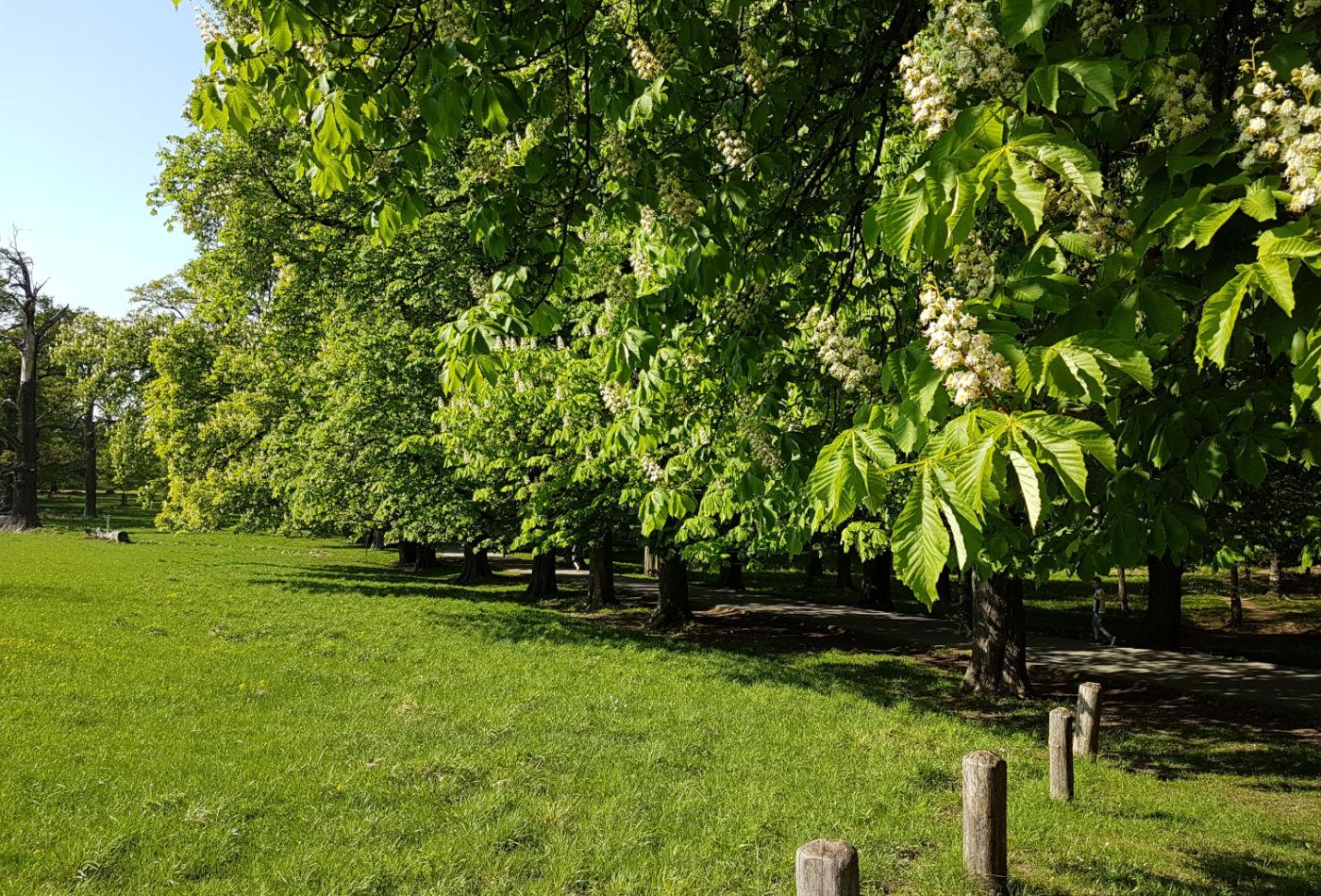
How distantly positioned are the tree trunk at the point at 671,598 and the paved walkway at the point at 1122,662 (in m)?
3.62

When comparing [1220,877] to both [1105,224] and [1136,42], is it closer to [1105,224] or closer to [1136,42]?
[1105,224]

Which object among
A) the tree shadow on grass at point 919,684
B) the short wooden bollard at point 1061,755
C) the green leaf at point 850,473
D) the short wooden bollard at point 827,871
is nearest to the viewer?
the green leaf at point 850,473

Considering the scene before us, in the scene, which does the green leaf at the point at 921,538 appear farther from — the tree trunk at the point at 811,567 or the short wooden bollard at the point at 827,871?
the tree trunk at the point at 811,567

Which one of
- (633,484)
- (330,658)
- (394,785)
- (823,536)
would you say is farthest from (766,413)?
(823,536)

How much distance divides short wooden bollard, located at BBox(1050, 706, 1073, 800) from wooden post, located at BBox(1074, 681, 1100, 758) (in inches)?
70.8

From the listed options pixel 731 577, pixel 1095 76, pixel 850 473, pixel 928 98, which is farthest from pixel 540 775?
pixel 731 577

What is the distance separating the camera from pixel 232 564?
27.8 metres

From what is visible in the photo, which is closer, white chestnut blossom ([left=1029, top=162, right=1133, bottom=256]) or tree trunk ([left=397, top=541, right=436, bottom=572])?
white chestnut blossom ([left=1029, top=162, right=1133, bottom=256])

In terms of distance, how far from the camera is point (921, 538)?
2.04 metres

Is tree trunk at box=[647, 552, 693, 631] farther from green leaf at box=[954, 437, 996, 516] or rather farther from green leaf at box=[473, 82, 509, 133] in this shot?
green leaf at box=[954, 437, 996, 516]

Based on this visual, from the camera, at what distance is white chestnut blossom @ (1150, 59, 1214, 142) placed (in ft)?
8.97

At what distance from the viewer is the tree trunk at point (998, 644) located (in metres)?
12.7

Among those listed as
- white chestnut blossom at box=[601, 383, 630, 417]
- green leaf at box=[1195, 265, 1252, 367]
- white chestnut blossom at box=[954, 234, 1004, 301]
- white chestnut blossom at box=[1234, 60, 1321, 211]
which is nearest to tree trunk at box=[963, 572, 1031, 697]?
white chestnut blossom at box=[601, 383, 630, 417]

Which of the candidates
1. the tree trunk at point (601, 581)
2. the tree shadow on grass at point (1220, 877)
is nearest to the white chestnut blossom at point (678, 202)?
the tree shadow on grass at point (1220, 877)
